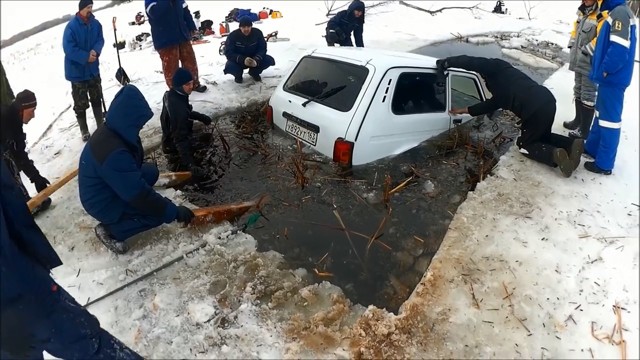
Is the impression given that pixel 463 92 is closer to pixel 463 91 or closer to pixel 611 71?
pixel 463 91

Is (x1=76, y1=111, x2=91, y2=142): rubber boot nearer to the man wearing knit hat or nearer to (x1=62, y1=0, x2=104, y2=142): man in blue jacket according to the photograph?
(x1=62, y1=0, x2=104, y2=142): man in blue jacket

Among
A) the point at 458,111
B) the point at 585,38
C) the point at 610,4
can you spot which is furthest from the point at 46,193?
the point at 585,38

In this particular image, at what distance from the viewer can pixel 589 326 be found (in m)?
3.27

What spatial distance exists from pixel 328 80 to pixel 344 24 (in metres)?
5.05

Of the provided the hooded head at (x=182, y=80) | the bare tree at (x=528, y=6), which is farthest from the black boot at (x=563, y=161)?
the bare tree at (x=528, y=6)

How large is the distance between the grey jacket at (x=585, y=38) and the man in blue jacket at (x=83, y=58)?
661cm

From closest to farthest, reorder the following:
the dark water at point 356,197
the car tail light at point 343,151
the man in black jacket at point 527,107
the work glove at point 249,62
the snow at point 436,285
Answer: the snow at point 436,285 → the dark water at point 356,197 → the car tail light at point 343,151 → the man in black jacket at point 527,107 → the work glove at point 249,62

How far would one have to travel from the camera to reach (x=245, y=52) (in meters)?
7.98

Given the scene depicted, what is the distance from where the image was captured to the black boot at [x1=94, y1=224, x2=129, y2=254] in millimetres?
3937

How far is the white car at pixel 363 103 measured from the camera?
4574 mm

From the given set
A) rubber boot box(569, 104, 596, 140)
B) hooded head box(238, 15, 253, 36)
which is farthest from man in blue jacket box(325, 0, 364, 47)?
rubber boot box(569, 104, 596, 140)

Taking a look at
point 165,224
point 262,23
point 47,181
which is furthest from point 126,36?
point 165,224

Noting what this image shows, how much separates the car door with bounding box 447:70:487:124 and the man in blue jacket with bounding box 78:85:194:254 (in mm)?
3527

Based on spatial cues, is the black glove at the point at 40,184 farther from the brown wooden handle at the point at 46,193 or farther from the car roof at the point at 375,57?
the car roof at the point at 375,57
